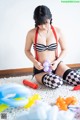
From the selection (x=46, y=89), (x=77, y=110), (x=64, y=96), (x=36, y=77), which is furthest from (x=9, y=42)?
(x=77, y=110)

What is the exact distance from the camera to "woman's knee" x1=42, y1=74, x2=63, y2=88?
4.01ft

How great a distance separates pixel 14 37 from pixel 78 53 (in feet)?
1.59

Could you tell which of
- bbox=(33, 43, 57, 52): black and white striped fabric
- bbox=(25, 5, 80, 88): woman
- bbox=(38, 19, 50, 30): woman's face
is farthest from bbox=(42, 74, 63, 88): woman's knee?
bbox=(38, 19, 50, 30): woman's face

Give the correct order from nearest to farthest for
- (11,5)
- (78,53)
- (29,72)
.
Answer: (11,5) → (29,72) → (78,53)

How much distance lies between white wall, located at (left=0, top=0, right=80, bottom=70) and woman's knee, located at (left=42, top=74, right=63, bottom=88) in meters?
0.38

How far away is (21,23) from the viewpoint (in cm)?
152

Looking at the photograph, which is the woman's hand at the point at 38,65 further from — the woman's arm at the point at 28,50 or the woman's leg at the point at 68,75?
the woman's leg at the point at 68,75

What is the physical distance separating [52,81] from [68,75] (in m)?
0.12

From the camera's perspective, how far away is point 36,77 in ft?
4.38

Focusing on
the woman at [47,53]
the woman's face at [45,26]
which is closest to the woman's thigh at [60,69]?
the woman at [47,53]

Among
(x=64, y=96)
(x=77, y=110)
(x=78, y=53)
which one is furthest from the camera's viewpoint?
(x=78, y=53)

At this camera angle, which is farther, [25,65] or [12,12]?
[25,65]

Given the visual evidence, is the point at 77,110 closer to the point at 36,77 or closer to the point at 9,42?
the point at 36,77

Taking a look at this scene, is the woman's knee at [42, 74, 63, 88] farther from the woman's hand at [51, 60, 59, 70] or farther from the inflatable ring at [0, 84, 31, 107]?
the inflatable ring at [0, 84, 31, 107]
